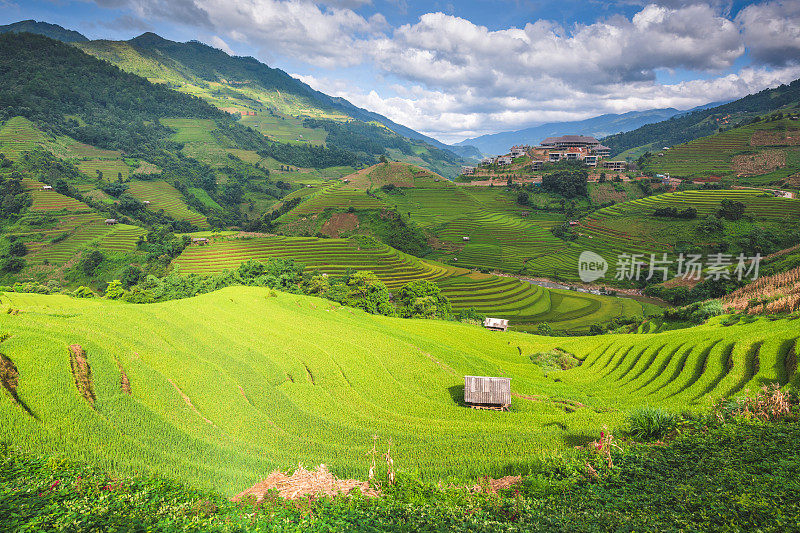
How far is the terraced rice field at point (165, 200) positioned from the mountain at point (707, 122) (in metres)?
195

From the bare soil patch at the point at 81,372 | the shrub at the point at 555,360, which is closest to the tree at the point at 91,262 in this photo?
the bare soil patch at the point at 81,372

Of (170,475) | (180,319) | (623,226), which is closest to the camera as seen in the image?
(170,475)

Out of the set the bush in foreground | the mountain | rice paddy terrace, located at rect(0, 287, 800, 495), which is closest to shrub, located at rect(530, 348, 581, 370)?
rice paddy terrace, located at rect(0, 287, 800, 495)

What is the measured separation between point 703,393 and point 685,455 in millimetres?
7760

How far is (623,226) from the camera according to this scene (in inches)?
2945

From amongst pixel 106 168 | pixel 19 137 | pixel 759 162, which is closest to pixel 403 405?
pixel 759 162

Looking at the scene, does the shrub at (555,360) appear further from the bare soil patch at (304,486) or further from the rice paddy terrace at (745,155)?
the rice paddy terrace at (745,155)

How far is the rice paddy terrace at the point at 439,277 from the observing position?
51.9 meters

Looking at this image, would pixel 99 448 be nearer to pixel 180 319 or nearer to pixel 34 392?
pixel 34 392

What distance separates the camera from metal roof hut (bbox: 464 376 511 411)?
46.8ft

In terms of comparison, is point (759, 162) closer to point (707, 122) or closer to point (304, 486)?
point (707, 122)

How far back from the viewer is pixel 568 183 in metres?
97.5

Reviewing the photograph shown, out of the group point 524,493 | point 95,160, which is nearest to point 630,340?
point 524,493

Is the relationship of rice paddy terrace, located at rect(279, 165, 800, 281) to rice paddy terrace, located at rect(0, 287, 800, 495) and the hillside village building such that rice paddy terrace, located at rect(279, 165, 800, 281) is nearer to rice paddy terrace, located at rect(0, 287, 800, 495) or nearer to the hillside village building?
the hillside village building
